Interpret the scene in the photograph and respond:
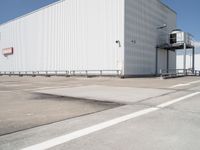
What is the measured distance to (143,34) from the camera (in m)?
28.6

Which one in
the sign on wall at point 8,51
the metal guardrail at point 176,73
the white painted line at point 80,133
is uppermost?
the sign on wall at point 8,51

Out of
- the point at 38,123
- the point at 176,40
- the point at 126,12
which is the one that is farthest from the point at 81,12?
the point at 38,123

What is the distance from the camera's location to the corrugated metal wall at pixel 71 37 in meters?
26.1

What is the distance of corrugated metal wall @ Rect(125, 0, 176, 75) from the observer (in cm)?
2588

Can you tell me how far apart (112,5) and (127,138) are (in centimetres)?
2430

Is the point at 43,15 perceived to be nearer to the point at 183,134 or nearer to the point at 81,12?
the point at 81,12

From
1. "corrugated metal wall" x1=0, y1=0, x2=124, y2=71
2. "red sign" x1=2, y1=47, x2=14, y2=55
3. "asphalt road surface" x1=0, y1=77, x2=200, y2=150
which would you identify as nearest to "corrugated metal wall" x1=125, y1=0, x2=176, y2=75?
"corrugated metal wall" x1=0, y1=0, x2=124, y2=71

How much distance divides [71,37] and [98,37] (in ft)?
17.9

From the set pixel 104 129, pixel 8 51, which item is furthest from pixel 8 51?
pixel 104 129

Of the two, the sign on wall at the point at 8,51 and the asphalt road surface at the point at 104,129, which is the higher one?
the sign on wall at the point at 8,51

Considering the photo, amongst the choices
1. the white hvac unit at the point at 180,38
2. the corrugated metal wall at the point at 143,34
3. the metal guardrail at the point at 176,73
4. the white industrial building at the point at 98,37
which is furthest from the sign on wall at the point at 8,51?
the white hvac unit at the point at 180,38

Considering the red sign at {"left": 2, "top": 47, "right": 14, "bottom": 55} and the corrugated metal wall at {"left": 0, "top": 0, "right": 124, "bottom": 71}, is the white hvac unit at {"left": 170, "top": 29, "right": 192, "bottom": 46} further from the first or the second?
the red sign at {"left": 2, "top": 47, "right": 14, "bottom": 55}

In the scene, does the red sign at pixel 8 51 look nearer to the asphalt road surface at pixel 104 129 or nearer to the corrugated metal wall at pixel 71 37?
the corrugated metal wall at pixel 71 37

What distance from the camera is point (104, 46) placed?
2684 centimetres
